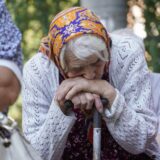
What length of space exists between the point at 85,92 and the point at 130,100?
11.5 inches

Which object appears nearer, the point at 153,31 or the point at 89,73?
the point at 89,73

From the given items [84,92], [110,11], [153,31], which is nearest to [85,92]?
[84,92]

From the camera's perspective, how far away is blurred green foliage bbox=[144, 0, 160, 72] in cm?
613

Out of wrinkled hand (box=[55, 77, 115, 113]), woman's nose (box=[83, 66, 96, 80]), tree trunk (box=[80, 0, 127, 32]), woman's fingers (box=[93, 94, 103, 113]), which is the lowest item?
tree trunk (box=[80, 0, 127, 32])

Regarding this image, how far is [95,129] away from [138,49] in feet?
1.67

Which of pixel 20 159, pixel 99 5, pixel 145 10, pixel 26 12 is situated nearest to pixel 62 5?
pixel 26 12

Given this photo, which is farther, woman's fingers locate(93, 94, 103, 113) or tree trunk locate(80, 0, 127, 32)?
tree trunk locate(80, 0, 127, 32)

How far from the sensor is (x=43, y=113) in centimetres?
402

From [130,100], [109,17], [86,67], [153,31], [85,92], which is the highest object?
[86,67]

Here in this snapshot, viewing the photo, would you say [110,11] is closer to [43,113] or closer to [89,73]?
[43,113]

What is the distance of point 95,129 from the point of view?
375 cm

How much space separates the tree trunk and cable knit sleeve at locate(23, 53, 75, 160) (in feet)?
5.26

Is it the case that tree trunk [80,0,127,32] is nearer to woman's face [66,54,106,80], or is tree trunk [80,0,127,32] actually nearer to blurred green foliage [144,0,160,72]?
blurred green foliage [144,0,160,72]

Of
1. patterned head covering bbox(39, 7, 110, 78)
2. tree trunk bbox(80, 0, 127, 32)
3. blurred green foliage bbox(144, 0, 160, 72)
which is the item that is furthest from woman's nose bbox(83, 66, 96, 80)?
blurred green foliage bbox(144, 0, 160, 72)
